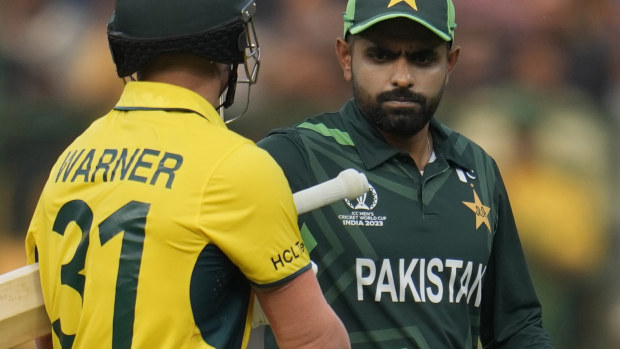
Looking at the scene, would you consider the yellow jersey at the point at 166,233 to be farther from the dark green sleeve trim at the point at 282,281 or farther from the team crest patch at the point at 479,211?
the team crest patch at the point at 479,211

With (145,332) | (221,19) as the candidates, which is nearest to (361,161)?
Result: (221,19)

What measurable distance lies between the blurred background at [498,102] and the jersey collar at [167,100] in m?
2.69

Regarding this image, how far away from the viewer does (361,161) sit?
2971 mm

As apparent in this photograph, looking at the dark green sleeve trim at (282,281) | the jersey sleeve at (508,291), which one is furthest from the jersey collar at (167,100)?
the jersey sleeve at (508,291)

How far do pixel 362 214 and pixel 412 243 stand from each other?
15cm

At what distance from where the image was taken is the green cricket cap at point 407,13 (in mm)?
2916

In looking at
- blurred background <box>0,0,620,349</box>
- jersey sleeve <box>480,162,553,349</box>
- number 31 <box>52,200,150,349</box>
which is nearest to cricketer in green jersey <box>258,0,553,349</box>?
jersey sleeve <box>480,162,553,349</box>

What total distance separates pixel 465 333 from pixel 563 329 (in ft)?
7.46

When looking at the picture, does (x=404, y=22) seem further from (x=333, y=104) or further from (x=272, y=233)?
(x=333, y=104)

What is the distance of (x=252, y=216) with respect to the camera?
6.77 ft

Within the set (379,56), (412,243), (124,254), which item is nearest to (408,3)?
(379,56)

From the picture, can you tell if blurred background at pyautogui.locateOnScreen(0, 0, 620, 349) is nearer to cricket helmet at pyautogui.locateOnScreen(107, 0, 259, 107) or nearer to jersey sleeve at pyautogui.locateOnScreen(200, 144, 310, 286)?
cricket helmet at pyautogui.locateOnScreen(107, 0, 259, 107)

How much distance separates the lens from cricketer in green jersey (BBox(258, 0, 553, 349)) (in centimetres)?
284

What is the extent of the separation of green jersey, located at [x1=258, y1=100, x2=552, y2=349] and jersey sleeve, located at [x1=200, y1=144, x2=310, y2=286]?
726 millimetres
